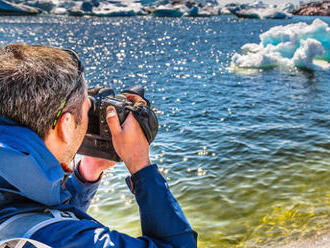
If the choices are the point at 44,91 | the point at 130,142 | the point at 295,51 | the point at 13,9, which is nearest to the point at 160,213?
the point at 130,142

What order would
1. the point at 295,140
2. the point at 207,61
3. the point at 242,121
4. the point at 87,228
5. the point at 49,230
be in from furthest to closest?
1. the point at 207,61
2. the point at 242,121
3. the point at 295,140
4. the point at 87,228
5. the point at 49,230

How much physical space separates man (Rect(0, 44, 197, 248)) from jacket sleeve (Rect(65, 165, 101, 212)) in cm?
64

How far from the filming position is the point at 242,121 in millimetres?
11375

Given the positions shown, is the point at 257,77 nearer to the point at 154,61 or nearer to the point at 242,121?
the point at 242,121

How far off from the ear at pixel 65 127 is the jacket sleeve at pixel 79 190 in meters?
0.74

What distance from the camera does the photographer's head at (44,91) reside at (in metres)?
1.44

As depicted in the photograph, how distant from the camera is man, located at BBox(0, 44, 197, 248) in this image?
138 cm

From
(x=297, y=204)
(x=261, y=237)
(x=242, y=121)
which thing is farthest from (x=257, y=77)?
(x=261, y=237)

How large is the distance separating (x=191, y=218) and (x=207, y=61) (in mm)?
22428

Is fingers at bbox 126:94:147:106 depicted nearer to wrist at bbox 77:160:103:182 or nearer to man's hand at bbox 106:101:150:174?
man's hand at bbox 106:101:150:174

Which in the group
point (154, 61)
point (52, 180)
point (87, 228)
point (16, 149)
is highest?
point (16, 149)

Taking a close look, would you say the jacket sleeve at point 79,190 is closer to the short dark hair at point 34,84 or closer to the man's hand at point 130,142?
the man's hand at point 130,142

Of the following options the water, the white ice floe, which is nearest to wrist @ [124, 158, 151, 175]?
the water

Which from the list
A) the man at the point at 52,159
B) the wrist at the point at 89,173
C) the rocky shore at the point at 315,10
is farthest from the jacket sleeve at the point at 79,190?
the rocky shore at the point at 315,10
